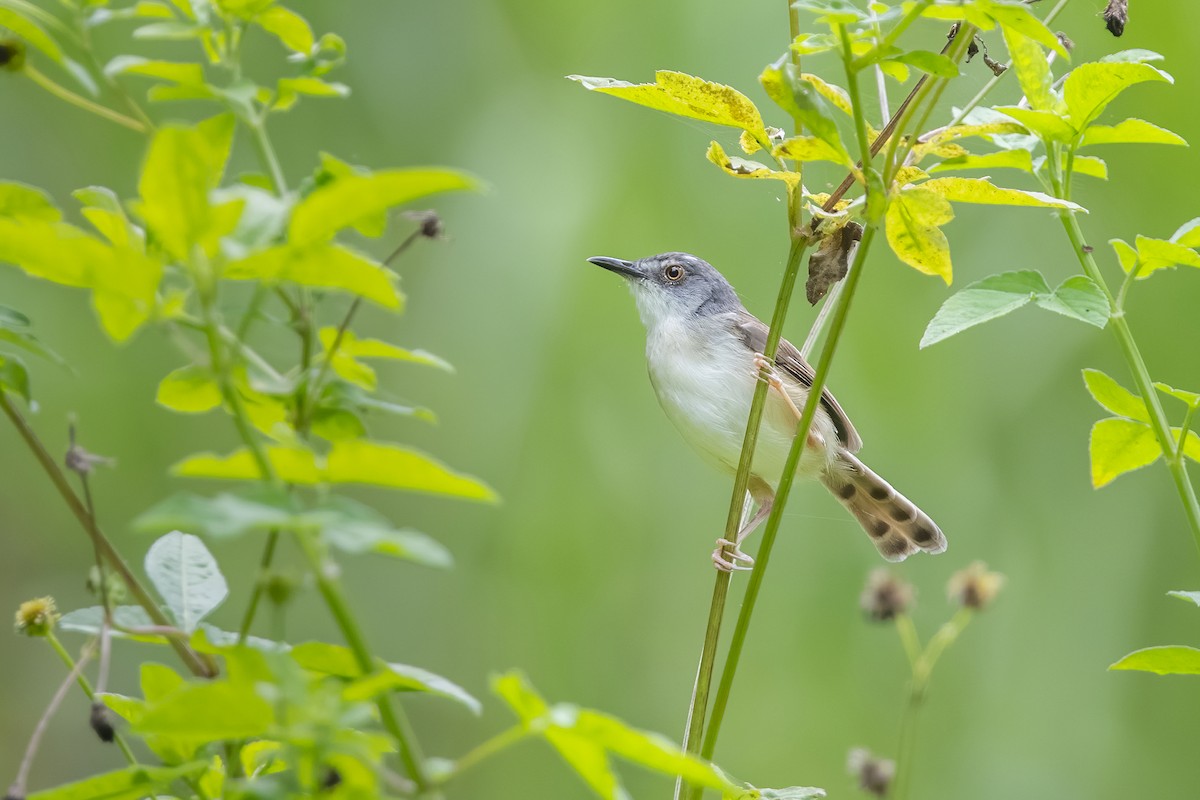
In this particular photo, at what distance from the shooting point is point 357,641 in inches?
39.0

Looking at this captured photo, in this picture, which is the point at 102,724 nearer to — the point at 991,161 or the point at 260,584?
the point at 260,584

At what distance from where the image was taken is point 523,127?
5297 mm

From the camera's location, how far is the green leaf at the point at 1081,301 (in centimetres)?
167

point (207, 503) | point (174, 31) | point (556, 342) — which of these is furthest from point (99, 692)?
point (556, 342)

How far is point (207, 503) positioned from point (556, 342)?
4406 mm

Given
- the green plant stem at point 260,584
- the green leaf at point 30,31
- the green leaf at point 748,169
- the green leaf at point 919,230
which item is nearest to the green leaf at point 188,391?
the green plant stem at point 260,584

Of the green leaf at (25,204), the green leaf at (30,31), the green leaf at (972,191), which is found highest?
the green leaf at (30,31)

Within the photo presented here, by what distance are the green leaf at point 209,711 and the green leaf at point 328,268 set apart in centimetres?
32

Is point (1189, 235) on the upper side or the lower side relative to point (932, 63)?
lower

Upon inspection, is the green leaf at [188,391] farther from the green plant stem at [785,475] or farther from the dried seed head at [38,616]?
the green plant stem at [785,475]

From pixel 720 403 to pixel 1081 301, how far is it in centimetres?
267

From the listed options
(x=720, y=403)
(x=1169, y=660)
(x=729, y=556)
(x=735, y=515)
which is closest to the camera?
(x=1169, y=660)

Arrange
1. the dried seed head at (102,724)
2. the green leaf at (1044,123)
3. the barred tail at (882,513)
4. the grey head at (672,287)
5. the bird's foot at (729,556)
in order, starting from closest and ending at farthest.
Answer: the dried seed head at (102,724) → the green leaf at (1044,123) → the bird's foot at (729,556) → the barred tail at (882,513) → the grey head at (672,287)

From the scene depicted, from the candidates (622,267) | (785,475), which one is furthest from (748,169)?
(622,267)
